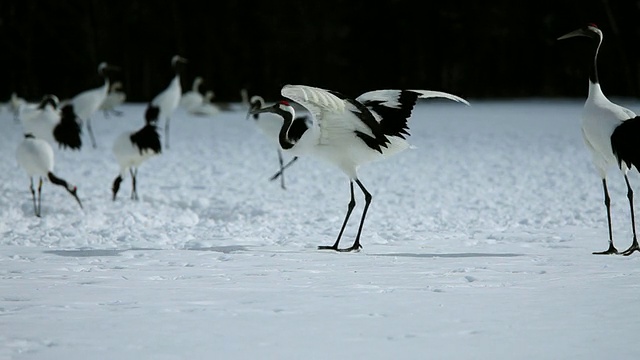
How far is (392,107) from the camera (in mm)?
6828

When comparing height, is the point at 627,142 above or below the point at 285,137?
above

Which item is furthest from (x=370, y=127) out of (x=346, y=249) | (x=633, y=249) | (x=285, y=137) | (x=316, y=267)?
(x=633, y=249)

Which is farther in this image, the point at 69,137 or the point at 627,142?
the point at 69,137

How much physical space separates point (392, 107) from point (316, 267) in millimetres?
1579

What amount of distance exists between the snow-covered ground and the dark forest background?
2465 cm

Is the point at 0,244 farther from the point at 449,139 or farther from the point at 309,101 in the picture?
the point at 449,139

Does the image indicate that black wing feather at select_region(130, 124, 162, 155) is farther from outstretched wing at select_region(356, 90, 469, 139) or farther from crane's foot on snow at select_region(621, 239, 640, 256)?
crane's foot on snow at select_region(621, 239, 640, 256)

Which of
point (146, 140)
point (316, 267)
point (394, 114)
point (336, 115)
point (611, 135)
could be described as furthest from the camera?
point (146, 140)

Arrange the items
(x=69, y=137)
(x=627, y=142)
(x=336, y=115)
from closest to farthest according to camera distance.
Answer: (x=627, y=142) → (x=336, y=115) → (x=69, y=137)

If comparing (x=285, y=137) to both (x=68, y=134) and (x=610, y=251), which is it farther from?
(x=68, y=134)

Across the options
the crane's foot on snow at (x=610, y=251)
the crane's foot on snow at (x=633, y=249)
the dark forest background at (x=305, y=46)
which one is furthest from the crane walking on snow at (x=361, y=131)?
the dark forest background at (x=305, y=46)

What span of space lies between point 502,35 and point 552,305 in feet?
111

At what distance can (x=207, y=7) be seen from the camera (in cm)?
3916

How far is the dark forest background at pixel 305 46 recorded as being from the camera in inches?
1438
